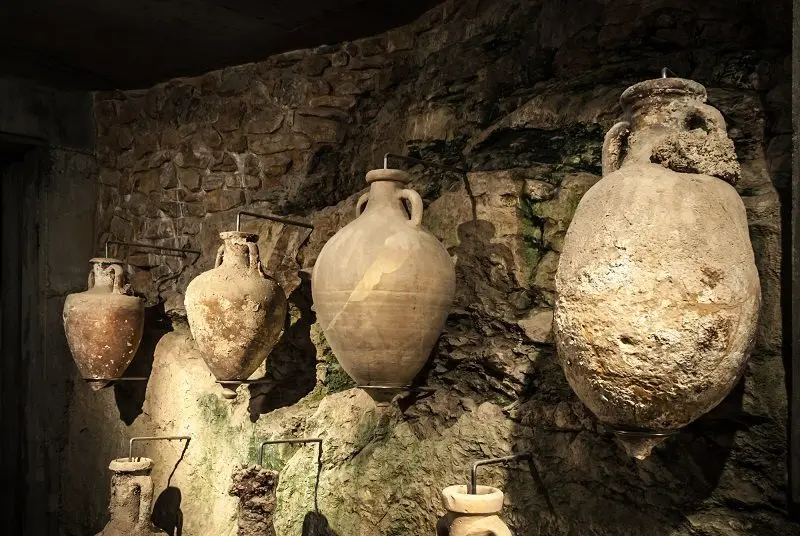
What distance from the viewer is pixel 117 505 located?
11.2 ft

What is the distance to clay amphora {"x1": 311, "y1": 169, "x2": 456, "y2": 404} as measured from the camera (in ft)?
8.05

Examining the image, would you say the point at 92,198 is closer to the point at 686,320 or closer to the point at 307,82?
the point at 307,82

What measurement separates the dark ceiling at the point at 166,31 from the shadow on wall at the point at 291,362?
49.3 inches

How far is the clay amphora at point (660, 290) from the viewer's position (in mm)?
1698

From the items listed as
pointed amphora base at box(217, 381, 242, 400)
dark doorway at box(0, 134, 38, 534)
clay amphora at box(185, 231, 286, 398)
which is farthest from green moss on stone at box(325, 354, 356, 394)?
dark doorway at box(0, 134, 38, 534)

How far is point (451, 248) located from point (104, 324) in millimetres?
1924

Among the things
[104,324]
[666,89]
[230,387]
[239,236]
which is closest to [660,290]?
[666,89]

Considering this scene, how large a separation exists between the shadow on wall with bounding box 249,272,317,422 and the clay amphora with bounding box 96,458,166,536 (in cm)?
58

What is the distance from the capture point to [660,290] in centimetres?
170

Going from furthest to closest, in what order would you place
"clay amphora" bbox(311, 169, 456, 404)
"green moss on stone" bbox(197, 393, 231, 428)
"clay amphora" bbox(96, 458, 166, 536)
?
"green moss on stone" bbox(197, 393, 231, 428) < "clay amphora" bbox(96, 458, 166, 536) < "clay amphora" bbox(311, 169, 456, 404)

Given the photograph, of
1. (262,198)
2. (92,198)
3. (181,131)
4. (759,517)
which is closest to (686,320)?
(759,517)

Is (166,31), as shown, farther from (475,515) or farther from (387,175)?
(475,515)

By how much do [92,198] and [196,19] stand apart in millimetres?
1733

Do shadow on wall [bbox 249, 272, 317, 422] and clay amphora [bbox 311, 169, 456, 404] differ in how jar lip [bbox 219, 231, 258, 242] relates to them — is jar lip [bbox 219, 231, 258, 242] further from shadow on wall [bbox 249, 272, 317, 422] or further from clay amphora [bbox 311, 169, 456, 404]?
clay amphora [bbox 311, 169, 456, 404]
